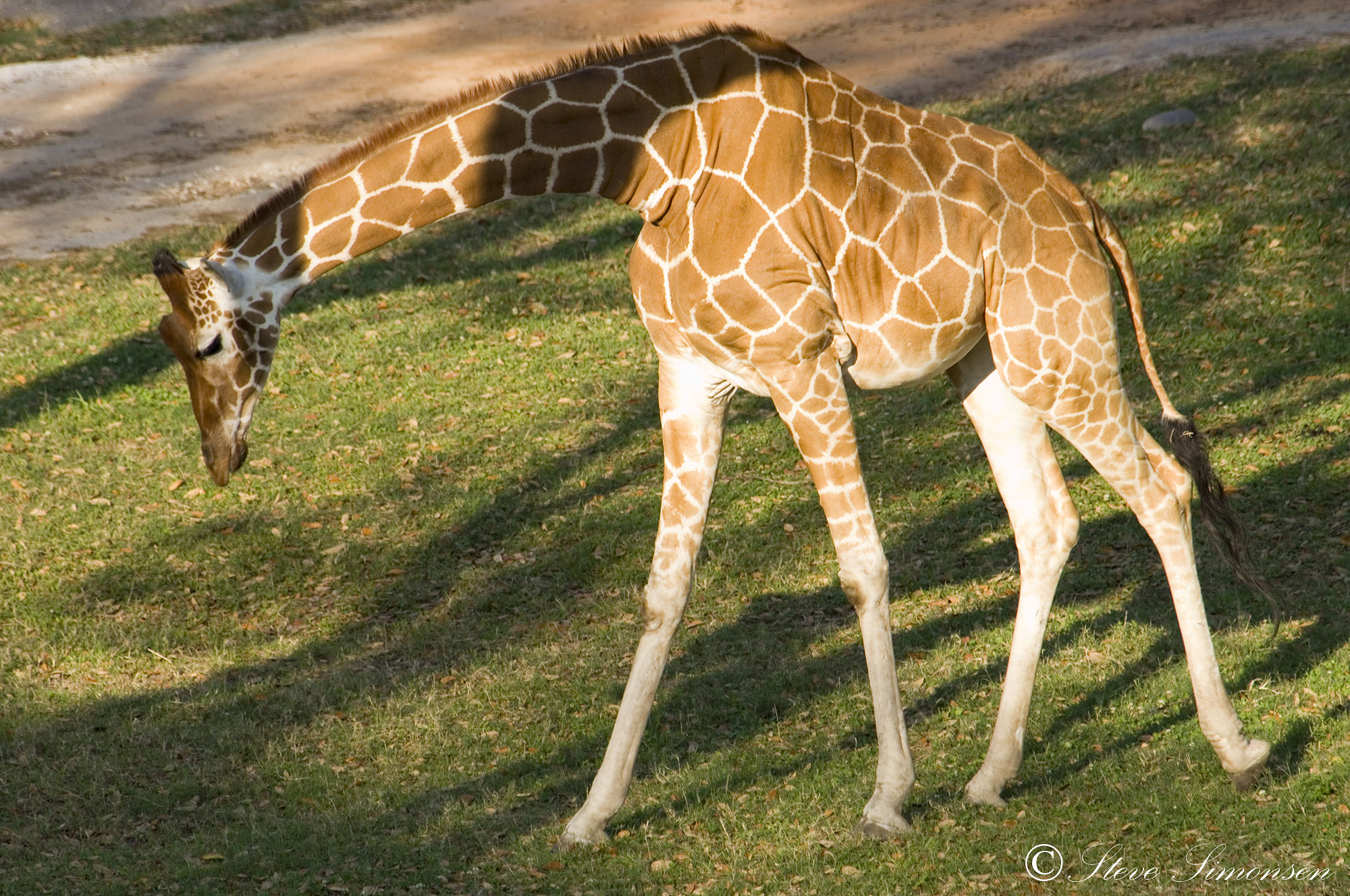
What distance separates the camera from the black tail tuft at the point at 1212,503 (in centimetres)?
559

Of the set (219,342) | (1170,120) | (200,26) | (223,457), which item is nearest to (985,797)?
(223,457)

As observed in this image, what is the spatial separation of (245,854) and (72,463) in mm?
5164

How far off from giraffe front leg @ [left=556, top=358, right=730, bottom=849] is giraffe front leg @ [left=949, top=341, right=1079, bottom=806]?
3.68 feet

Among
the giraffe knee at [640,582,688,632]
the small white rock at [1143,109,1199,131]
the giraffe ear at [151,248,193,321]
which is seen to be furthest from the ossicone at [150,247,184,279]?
the small white rock at [1143,109,1199,131]

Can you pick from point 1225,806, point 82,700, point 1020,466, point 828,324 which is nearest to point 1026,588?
point 1020,466

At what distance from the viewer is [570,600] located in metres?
7.85

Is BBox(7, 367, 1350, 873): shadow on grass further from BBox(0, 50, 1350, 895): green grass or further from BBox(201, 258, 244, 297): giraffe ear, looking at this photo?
BBox(201, 258, 244, 297): giraffe ear

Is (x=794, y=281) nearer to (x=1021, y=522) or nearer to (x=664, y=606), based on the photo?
(x=664, y=606)

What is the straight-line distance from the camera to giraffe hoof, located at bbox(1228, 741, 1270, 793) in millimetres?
5281

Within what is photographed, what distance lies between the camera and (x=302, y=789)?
598 centimetres

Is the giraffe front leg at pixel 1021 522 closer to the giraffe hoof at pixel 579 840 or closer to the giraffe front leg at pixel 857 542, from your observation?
the giraffe front leg at pixel 857 542

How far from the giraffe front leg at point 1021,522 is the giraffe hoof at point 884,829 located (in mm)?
434

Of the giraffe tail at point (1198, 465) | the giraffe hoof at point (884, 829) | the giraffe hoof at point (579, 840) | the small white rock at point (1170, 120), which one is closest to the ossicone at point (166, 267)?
the giraffe hoof at point (579, 840)

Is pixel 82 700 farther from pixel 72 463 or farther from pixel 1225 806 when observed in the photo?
pixel 1225 806
